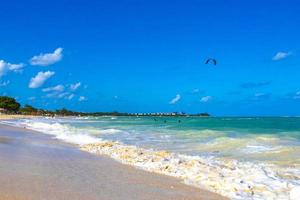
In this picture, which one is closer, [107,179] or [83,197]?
[83,197]

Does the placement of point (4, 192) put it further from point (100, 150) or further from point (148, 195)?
point (100, 150)

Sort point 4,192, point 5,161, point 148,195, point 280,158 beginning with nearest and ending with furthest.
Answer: point 4,192, point 148,195, point 5,161, point 280,158

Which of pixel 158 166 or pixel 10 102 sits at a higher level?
pixel 10 102

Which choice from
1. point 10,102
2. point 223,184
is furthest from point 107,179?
point 10,102

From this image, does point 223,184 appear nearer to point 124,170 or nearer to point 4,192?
point 124,170

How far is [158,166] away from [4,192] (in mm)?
5902

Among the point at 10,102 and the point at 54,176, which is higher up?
the point at 10,102

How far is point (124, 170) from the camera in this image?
11641 millimetres

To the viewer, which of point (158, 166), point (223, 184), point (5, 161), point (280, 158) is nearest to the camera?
point (223, 184)

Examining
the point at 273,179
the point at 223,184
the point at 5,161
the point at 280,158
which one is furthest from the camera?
the point at 280,158

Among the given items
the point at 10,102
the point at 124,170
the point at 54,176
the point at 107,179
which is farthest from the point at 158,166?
the point at 10,102

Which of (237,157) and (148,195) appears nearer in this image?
(148,195)

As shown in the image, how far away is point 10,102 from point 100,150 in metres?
149

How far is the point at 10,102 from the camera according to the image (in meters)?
158
